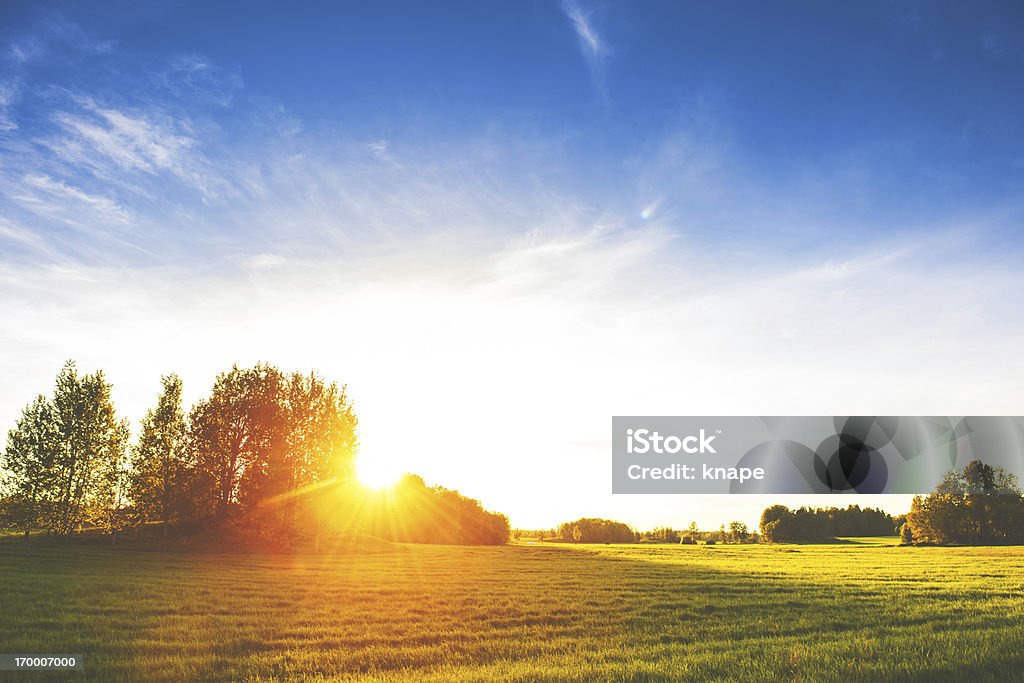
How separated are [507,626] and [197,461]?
43.7 m

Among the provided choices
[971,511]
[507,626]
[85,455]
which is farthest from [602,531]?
[507,626]

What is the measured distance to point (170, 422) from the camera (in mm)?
54938

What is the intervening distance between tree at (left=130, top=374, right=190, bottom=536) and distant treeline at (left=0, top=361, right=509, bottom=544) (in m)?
0.09

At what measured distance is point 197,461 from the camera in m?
51.4

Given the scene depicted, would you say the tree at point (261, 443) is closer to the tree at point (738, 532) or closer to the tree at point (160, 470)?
the tree at point (160, 470)

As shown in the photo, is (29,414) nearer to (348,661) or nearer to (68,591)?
(68,591)

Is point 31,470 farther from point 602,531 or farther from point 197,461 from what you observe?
point 602,531

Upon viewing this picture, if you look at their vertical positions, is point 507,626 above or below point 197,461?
below

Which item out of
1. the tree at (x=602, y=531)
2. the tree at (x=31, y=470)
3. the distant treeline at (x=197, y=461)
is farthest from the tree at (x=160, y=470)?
the tree at (x=602, y=531)

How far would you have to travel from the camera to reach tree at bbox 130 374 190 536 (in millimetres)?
50281

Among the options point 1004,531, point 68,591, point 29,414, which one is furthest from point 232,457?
point 1004,531

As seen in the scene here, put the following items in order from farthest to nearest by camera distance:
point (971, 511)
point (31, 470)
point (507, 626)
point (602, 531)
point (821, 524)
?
point (602, 531)
point (821, 524)
point (971, 511)
point (31, 470)
point (507, 626)

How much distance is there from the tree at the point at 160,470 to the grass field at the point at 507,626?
19.3m

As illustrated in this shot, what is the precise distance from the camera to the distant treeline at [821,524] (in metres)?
128
